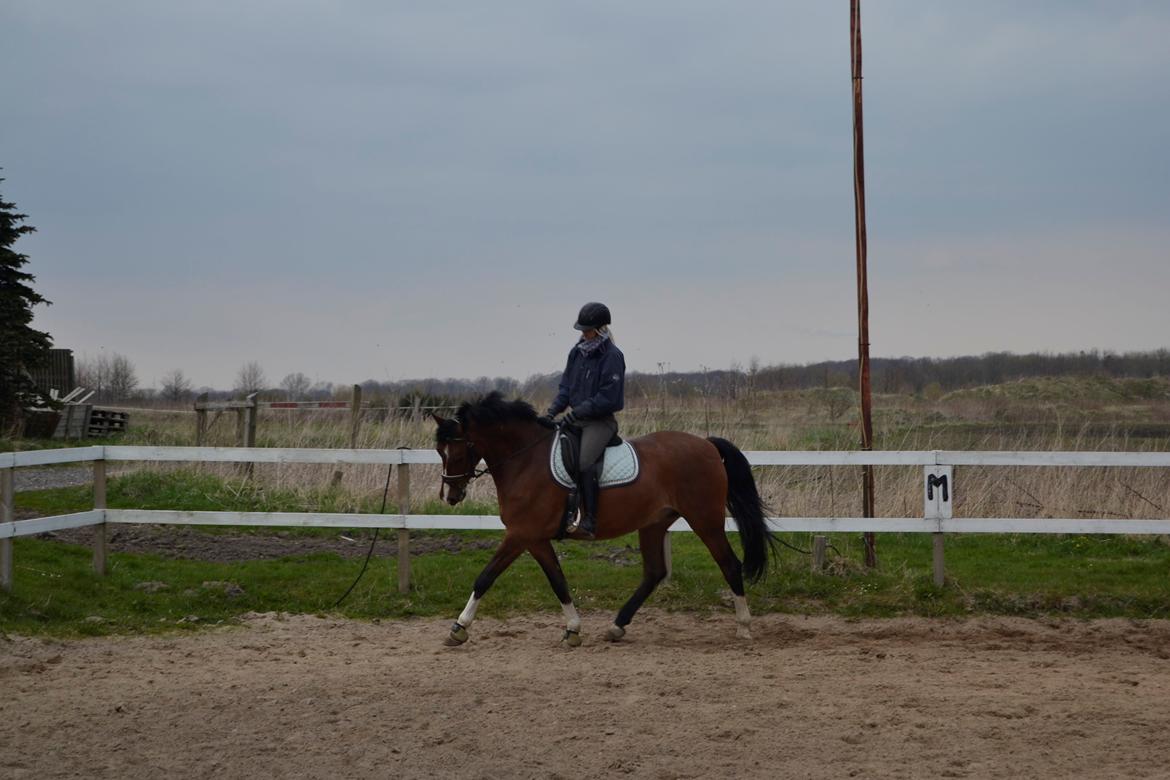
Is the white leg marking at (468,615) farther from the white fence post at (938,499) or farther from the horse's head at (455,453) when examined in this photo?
the white fence post at (938,499)

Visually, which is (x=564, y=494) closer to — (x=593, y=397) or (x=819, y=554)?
(x=593, y=397)

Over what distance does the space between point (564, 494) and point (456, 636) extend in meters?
1.36

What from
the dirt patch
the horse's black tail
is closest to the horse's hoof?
the horse's black tail

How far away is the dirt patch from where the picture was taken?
1205cm

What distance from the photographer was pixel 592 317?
27.5ft

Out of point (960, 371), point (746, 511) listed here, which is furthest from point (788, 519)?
point (960, 371)

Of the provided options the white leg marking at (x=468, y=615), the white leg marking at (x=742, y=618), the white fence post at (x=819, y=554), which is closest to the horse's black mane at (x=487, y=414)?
the white leg marking at (x=468, y=615)

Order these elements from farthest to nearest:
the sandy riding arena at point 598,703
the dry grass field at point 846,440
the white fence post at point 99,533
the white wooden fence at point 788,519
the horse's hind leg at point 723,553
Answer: the dry grass field at point 846,440 → the white fence post at point 99,533 → the white wooden fence at point 788,519 → the horse's hind leg at point 723,553 → the sandy riding arena at point 598,703

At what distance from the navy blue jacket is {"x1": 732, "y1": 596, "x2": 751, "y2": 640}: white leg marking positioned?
6.10 feet

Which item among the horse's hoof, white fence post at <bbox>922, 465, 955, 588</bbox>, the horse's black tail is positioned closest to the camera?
the horse's hoof

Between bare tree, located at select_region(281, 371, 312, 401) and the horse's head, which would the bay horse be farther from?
bare tree, located at select_region(281, 371, 312, 401)

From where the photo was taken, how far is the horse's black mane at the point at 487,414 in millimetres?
8453

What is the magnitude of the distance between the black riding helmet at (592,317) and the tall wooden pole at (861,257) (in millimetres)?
3937

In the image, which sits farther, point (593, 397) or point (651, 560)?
point (651, 560)
